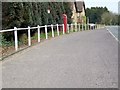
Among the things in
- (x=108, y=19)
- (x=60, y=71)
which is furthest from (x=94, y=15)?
(x=60, y=71)

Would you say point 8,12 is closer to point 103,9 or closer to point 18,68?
point 18,68

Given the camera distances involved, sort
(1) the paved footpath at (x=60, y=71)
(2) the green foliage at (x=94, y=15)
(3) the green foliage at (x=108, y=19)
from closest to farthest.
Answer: (1) the paved footpath at (x=60, y=71)
(3) the green foliage at (x=108, y=19)
(2) the green foliage at (x=94, y=15)

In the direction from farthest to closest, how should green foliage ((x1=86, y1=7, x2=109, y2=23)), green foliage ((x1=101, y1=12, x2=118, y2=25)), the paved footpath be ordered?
green foliage ((x1=86, y1=7, x2=109, y2=23)) < green foliage ((x1=101, y1=12, x2=118, y2=25)) < the paved footpath

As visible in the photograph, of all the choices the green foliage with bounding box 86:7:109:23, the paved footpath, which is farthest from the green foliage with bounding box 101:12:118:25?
the paved footpath

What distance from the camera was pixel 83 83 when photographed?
319 inches

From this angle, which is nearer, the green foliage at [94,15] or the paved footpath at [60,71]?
the paved footpath at [60,71]

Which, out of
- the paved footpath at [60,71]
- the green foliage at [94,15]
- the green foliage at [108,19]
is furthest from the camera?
the green foliage at [94,15]

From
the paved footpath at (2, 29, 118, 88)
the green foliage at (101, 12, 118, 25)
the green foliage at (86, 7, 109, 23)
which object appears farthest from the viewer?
the green foliage at (86, 7, 109, 23)

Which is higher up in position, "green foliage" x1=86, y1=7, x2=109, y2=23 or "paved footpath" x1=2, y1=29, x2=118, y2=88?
"green foliage" x1=86, y1=7, x2=109, y2=23

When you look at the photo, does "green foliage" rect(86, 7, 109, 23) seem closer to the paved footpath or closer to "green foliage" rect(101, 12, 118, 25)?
"green foliage" rect(101, 12, 118, 25)

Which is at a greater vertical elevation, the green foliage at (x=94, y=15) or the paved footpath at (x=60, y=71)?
the green foliage at (x=94, y=15)

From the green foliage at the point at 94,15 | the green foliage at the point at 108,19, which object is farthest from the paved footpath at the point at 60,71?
the green foliage at the point at 94,15

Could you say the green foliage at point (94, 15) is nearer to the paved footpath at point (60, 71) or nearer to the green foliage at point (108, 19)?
the green foliage at point (108, 19)

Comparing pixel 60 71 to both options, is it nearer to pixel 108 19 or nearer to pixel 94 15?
pixel 108 19
